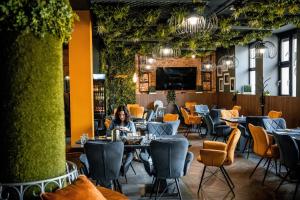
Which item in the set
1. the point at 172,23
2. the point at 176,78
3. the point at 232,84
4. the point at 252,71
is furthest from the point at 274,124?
the point at 176,78

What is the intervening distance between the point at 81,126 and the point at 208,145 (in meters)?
3.17

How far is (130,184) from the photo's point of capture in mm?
5945

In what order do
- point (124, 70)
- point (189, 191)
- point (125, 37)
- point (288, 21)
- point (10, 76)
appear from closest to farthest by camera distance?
point (10, 76) → point (189, 191) → point (288, 21) → point (125, 37) → point (124, 70)

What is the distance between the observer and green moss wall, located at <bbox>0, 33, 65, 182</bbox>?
8.96 feet

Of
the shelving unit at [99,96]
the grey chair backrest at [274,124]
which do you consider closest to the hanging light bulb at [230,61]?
the shelving unit at [99,96]

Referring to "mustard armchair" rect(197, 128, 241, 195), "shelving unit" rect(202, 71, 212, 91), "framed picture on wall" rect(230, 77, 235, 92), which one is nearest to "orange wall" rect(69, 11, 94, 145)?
"mustard armchair" rect(197, 128, 241, 195)

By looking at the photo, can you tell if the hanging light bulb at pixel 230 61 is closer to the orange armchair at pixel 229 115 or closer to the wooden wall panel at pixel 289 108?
the wooden wall panel at pixel 289 108

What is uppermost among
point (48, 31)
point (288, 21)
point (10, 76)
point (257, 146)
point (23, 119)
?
point (288, 21)

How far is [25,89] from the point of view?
2.74 meters

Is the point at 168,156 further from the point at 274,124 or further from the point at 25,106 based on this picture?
the point at 274,124

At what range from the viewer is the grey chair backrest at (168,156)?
462cm

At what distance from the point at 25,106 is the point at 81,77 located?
4919mm

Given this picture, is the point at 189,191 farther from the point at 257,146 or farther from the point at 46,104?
the point at 46,104

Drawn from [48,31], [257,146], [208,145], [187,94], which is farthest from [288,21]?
[187,94]
